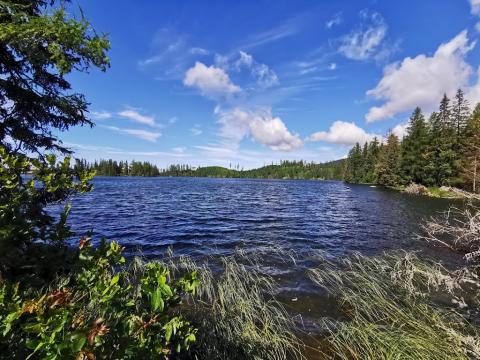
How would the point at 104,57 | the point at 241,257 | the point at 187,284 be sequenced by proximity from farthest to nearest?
1. the point at 241,257
2. the point at 104,57
3. the point at 187,284

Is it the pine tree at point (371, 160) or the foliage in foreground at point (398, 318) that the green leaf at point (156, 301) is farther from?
the pine tree at point (371, 160)

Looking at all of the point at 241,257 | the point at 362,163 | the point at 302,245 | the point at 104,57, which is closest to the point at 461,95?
the point at 362,163

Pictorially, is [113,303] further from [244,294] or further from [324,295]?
[324,295]

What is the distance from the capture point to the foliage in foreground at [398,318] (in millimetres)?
4996

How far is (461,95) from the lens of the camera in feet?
170

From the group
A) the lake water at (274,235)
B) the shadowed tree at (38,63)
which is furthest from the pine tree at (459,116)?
the shadowed tree at (38,63)

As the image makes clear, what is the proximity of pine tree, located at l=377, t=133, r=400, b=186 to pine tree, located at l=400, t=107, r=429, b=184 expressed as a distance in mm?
2886

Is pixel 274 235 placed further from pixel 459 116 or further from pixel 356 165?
pixel 356 165

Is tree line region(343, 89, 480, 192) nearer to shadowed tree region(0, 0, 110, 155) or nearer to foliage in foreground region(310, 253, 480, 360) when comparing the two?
foliage in foreground region(310, 253, 480, 360)

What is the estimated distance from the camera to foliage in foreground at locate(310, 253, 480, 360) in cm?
500

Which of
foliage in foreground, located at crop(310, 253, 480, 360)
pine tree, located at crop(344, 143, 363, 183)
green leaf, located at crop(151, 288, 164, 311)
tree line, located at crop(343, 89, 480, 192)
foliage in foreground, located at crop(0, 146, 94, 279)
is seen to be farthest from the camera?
pine tree, located at crop(344, 143, 363, 183)

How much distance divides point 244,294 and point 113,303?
5.81 metres

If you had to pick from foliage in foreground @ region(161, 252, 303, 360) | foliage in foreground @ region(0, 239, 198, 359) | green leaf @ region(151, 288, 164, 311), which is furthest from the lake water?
green leaf @ region(151, 288, 164, 311)

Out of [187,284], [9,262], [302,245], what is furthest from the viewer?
[302,245]
